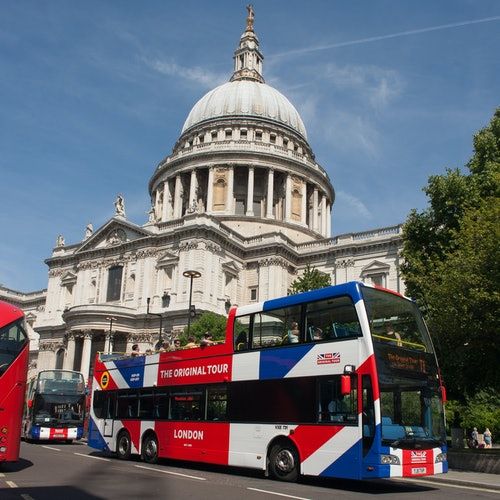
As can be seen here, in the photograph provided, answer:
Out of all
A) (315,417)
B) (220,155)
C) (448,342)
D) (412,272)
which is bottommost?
(315,417)

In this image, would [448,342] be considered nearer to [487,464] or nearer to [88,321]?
[487,464]

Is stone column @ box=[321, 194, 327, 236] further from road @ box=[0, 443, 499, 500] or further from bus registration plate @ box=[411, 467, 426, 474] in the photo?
bus registration plate @ box=[411, 467, 426, 474]

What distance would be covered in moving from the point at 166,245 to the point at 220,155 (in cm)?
1795

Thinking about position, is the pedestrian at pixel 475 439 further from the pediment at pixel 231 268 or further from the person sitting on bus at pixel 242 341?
the pediment at pixel 231 268

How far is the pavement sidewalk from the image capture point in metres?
14.4

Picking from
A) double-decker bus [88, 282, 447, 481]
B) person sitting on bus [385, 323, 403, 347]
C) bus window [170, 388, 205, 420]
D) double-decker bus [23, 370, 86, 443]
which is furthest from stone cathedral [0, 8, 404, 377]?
person sitting on bus [385, 323, 403, 347]

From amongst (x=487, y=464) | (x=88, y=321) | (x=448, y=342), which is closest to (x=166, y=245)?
(x=88, y=321)

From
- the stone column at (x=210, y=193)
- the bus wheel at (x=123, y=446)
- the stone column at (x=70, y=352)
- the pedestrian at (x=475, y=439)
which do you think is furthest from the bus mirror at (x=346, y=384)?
the stone column at (x=210, y=193)

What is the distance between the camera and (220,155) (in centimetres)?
6812

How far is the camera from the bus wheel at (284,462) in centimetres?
1439

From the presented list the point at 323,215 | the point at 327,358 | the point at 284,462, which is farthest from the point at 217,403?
the point at 323,215

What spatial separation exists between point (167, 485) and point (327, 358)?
4.41 metres

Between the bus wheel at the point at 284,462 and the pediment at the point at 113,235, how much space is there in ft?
136

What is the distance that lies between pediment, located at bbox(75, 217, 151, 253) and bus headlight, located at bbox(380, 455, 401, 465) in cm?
4419
